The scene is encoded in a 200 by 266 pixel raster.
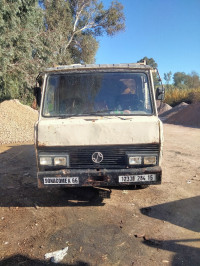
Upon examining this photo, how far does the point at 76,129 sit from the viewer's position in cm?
379

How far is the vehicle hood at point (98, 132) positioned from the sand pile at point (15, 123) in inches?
310

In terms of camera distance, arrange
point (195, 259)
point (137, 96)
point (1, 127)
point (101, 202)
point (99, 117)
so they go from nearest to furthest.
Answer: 1. point (195, 259)
2. point (99, 117)
3. point (137, 96)
4. point (101, 202)
5. point (1, 127)

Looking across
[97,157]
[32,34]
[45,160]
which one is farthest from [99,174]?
[32,34]

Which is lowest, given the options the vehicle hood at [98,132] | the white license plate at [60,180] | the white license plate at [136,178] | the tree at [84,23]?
the white license plate at [60,180]

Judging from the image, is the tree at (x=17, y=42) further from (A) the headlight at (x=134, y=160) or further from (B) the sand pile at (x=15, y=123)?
(A) the headlight at (x=134, y=160)

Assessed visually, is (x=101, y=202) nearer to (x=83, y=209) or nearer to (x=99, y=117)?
(x=83, y=209)

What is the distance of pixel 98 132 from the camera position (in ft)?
12.4

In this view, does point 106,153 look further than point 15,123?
No

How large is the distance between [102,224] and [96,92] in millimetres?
2205

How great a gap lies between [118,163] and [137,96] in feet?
4.12

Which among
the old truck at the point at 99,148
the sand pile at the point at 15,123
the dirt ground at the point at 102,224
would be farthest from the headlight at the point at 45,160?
the sand pile at the point at 15,123

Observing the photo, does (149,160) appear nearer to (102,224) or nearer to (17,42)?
(102,224)

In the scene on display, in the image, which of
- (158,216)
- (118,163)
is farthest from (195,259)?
(118,163)

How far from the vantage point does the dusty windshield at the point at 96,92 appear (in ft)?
14.1
